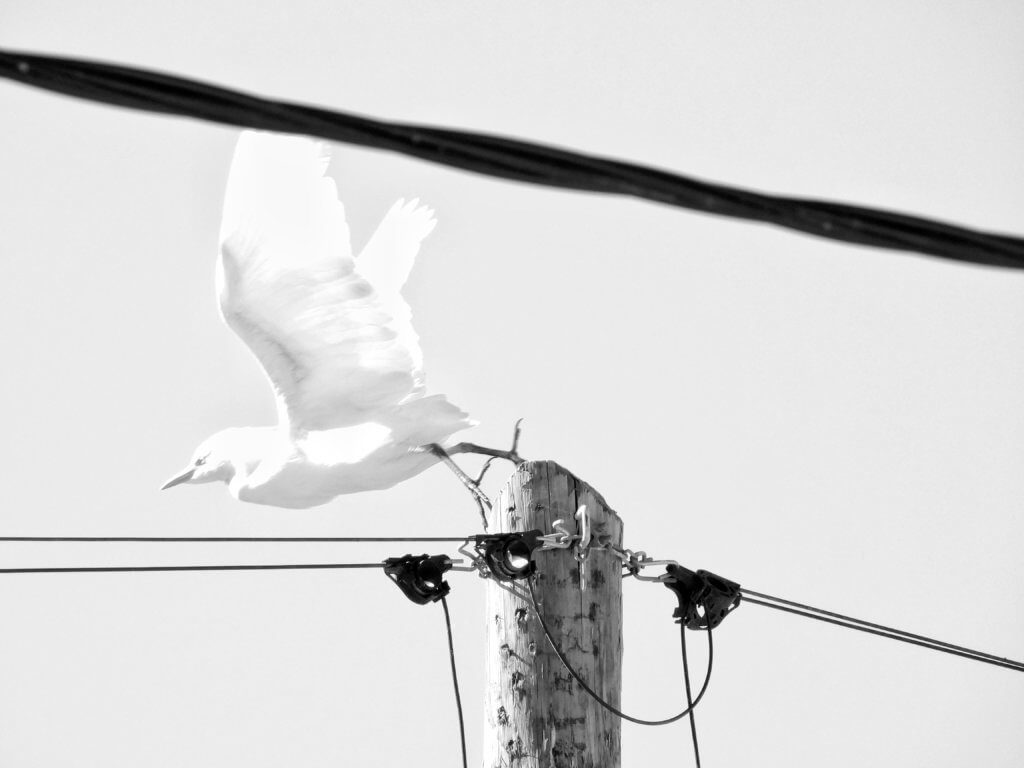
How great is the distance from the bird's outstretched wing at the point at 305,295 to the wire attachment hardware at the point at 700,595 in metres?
4.24

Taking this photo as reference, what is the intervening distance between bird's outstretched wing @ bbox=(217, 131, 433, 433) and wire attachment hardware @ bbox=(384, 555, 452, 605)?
12.8 ft

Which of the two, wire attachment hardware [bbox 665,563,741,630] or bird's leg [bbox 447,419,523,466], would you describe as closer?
wire attachment hardware [bbox 665,563,741,630]

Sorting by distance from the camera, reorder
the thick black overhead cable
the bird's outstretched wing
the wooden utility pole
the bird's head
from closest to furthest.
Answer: the thick black overhead cable, the wooden utility pole, the bird's outstretched wing, the bird's head

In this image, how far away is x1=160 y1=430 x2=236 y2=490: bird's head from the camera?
36.8 feet

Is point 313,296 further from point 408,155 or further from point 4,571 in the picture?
point 408,155

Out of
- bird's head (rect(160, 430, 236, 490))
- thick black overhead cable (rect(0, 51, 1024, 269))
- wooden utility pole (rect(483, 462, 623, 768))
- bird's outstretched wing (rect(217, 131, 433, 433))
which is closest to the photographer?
thick black overhead cable (rect(0, 51, 1024, 269))

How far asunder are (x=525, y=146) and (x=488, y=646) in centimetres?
327

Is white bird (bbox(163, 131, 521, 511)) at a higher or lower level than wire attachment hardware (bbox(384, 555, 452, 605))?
higher

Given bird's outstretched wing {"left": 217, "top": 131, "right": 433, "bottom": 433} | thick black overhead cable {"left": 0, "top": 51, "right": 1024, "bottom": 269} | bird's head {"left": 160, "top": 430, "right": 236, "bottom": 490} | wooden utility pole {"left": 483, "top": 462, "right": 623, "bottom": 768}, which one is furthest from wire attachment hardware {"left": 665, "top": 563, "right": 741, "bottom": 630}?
bird's head {"left": 160, "top": 430, "right": 236, "bottom": 490}

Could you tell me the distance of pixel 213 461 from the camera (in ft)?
37.2

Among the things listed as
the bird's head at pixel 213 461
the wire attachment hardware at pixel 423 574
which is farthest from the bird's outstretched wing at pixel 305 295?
the wire attachment hardware at pixel 423 574

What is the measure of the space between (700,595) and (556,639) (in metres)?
0.71

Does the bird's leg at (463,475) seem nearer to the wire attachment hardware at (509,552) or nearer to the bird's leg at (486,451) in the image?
the bird's leg at (486,451)

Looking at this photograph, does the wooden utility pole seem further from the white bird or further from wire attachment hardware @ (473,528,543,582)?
the white bird
